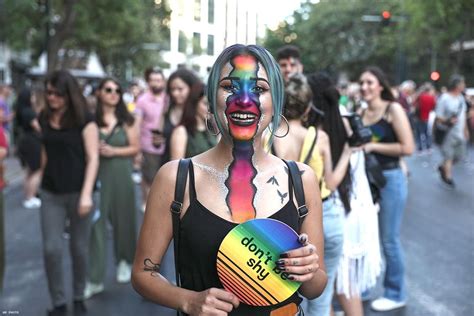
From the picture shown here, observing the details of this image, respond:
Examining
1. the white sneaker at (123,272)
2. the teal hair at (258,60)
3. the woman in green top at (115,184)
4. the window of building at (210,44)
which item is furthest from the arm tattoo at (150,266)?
the white sneaker at (123,272)

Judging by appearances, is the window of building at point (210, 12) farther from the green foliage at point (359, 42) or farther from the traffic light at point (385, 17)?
the green foliage at point (359, 42)

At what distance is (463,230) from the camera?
7.36 meters

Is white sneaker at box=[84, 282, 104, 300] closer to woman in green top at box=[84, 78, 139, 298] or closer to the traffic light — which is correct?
woman in green top at box=[84, 78, 139, 298]

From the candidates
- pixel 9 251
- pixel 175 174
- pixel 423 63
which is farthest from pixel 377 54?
pixel 175 174

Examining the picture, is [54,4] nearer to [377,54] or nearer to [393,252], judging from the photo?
[393,252]

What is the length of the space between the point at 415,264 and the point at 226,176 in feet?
15.1

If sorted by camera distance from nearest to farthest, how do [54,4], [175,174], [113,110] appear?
[175,174]
[113,110]
[54,4]

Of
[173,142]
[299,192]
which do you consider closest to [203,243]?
[299,192]

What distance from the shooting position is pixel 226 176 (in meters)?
1.82

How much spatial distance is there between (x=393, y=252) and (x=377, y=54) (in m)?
37.9

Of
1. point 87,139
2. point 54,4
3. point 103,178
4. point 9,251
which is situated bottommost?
point 9,251

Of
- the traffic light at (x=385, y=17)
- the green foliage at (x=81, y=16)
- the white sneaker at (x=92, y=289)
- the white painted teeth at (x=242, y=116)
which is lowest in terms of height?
the white sneaker at (x=92, y=289)

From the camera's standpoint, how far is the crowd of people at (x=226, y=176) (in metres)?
1.78

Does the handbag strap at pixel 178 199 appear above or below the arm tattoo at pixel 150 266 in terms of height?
above
